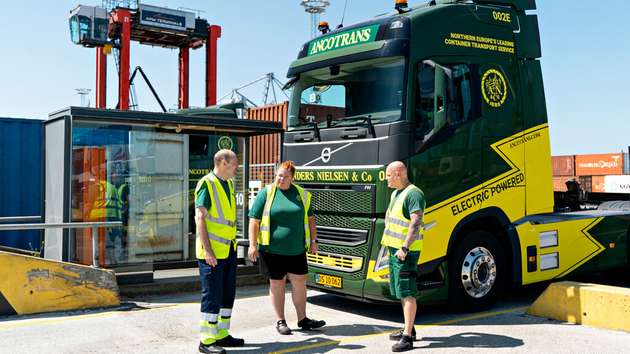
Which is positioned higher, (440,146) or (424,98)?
(424,98)

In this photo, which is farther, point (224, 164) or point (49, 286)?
point (49, 286)

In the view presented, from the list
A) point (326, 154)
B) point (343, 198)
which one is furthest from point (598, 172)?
point (343, 198)

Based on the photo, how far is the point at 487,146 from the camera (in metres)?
6.97

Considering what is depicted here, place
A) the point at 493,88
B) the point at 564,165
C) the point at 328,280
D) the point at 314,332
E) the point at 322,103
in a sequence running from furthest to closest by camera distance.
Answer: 1. the point at 564,165
2. the point at 322,103
3. the point at 493,88
4. the point at 328,280
5. the point at 314,332

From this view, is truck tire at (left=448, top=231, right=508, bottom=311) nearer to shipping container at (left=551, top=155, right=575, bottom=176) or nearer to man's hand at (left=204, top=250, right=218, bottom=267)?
man's hand at (left=204, top=250, right=218, bottom=267)

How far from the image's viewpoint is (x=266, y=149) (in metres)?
15.2

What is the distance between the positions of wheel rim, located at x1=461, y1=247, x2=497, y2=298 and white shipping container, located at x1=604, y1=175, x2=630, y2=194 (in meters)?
19.4

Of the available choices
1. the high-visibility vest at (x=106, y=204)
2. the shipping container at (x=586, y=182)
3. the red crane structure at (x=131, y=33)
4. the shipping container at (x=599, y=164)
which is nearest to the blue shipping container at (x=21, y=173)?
the high-visibility vest at (x=106, y=204)

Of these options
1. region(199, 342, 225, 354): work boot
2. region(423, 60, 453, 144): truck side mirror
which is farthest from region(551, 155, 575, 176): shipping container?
region(199, 342, 225, 354): work boot

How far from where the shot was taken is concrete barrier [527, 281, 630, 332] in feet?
19.9

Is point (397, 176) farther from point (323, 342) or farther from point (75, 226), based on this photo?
point (75, 226)

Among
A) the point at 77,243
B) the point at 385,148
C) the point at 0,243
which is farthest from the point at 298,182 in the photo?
the point at 0,243

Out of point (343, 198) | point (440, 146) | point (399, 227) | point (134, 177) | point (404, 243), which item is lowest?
point (404, 243)

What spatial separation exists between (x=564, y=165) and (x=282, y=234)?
25714 millimetres
